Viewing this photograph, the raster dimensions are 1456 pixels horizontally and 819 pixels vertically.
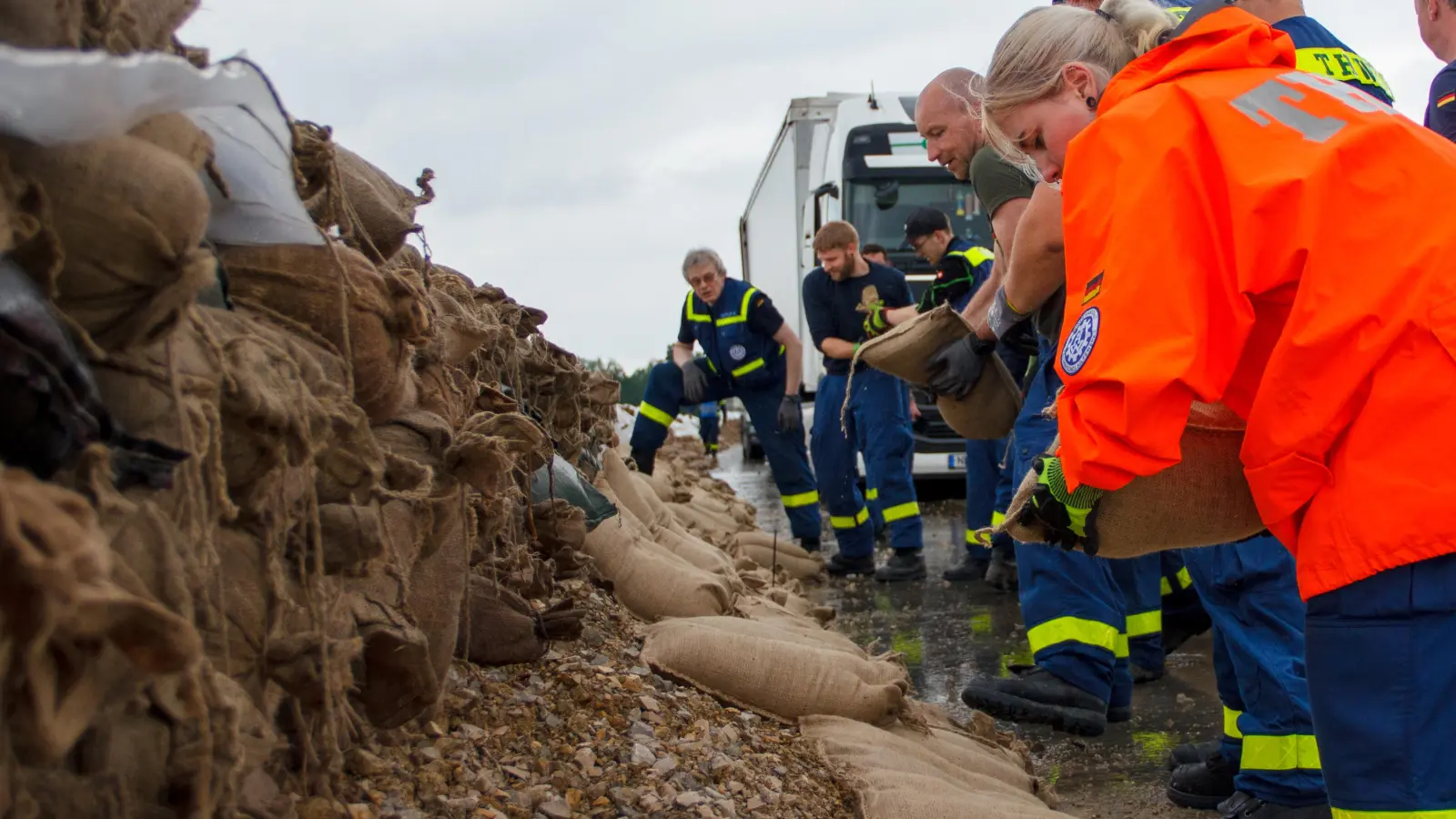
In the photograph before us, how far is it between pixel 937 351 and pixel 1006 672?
1.28 m

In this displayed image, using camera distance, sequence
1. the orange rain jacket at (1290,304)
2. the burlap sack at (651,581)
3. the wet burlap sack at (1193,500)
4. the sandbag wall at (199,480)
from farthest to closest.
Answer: the burlap sack at (651,581) → the wet burlap sack at (1193,500) → the orange rain jacket at (1290,304) → the sandbag wall at (199,480)

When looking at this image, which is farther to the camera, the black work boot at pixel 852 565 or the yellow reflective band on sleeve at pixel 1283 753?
the black work boot at pixel 852 565

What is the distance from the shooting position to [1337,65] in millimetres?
3393

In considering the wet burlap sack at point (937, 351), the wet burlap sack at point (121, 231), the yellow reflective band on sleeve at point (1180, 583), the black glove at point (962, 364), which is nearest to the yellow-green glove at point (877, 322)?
the yellow reflective band on sleeve at point (1180, 583)

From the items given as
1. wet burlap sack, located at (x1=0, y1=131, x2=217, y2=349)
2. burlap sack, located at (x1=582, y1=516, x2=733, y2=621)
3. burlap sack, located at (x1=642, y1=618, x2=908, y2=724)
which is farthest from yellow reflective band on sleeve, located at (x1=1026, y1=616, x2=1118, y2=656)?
wet burlap sack, located at (x1=0, y1=131, x2=217, y2=349)

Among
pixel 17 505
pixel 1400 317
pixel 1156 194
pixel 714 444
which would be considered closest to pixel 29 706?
pixel 17 505

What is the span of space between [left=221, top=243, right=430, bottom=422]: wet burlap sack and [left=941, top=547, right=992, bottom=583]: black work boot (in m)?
4.84

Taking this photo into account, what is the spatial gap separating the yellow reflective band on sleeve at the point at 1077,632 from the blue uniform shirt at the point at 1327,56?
1.65 meters

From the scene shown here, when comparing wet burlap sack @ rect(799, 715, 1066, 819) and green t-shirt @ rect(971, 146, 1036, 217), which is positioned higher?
green t-shirt @ rect(971, 146, 1036, 217)

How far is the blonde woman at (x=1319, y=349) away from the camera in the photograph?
1.70 m

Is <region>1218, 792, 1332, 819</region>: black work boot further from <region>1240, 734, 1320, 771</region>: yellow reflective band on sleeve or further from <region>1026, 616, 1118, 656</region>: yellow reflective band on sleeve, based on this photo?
<region>1026, 616, 1118, 656</region>: yellow reflective band on sleeve

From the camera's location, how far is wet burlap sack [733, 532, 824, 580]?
6.82 m

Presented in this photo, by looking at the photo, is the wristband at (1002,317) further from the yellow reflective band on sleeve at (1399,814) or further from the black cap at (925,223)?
A: the black cap at (925,223)

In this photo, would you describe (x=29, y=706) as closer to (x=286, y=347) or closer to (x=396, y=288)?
(x=286, y=347)
